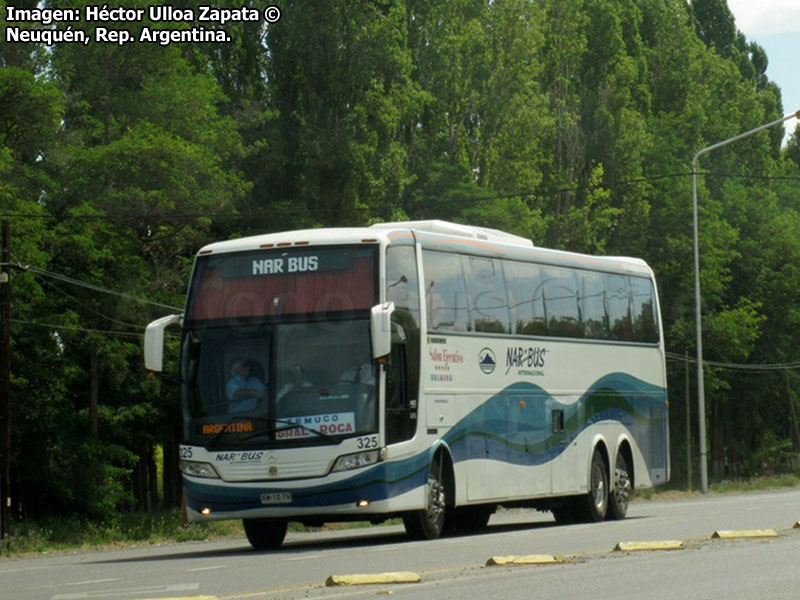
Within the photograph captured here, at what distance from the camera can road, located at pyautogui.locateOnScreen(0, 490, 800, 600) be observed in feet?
40.7

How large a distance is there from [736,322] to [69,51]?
3442cm

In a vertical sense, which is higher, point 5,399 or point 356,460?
point 5,399

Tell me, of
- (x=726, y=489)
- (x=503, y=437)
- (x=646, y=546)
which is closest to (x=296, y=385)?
(x=503, y=437)

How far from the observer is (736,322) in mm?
70312

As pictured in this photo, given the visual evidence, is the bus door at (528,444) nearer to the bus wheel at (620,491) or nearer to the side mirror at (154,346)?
the bus wheel at (620,491)

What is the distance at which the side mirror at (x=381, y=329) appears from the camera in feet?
62.0

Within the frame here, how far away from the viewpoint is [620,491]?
2700cm

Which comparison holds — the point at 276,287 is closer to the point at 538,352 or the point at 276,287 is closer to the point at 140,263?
the point at 538,352

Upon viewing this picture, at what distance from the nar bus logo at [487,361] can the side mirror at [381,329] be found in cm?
336

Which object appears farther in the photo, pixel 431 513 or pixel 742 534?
pixel 431 513

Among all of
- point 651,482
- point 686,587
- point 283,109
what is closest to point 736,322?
point 283,109

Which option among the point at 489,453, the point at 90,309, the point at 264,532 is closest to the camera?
the point at 264,532

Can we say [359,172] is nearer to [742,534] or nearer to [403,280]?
[403,280]

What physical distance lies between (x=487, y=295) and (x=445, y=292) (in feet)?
4.70
